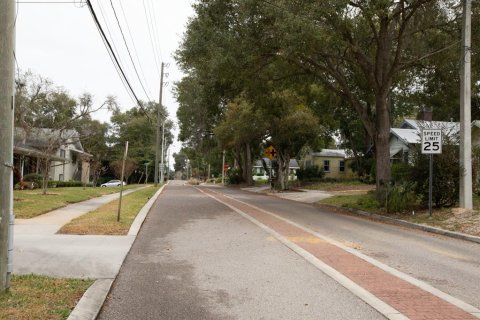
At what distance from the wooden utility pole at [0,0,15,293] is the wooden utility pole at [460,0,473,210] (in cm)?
1329

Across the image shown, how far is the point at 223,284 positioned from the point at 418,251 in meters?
4.94

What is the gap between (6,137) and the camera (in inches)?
216

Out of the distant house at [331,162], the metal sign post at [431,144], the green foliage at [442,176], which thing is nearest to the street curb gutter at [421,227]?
the metal sign post at [431,144]

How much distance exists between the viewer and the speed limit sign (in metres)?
15.1

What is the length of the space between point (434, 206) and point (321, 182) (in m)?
28.6

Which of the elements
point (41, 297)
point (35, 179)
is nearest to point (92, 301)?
point (41, 297)

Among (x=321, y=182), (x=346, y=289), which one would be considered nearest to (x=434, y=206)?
(x=346, y=289)

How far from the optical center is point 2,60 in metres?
5.47

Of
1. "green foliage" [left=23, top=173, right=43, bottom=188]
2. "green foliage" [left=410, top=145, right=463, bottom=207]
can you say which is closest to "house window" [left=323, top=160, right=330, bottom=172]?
"green foliage" [left=23, top=173, right=43, bottom=188]

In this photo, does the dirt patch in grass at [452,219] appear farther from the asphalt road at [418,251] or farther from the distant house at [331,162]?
the distant house at [331,162]

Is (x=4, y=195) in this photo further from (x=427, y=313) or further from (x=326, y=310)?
(x=427, y=313)

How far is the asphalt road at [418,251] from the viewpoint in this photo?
7281 mm

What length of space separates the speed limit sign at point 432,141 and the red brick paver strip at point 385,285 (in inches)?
230

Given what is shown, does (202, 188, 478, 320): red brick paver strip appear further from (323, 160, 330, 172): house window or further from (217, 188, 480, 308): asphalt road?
(323, 160, 330, 172): house window
